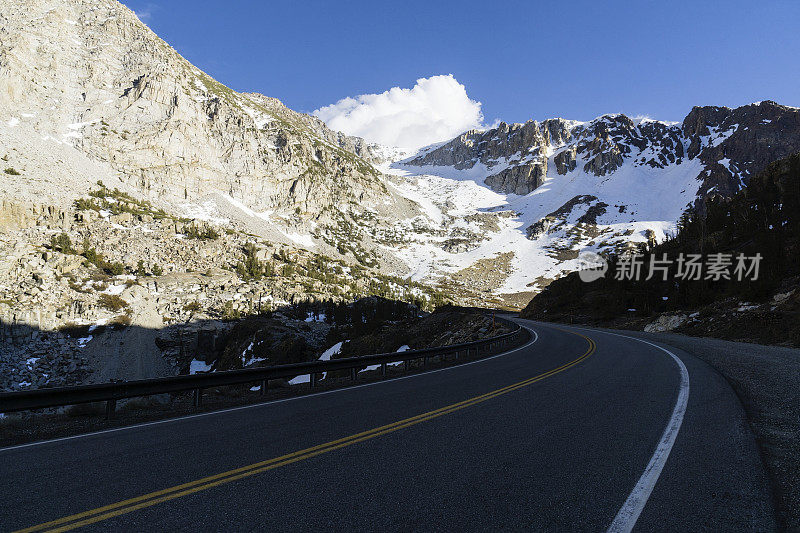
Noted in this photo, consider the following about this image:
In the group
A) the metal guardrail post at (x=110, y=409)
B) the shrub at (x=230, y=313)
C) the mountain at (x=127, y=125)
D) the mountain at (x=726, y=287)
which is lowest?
the shrub at (x=230, y=313)

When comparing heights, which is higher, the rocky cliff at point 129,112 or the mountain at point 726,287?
the rocky cliff at point 129,112

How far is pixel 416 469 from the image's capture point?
424cm

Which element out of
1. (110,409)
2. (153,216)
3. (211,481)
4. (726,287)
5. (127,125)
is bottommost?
(110,409)

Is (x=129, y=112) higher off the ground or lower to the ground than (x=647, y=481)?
higher

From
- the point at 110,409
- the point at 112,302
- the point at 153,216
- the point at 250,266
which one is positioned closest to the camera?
the point at 110,409

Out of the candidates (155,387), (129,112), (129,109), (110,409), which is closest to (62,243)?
(155,387)

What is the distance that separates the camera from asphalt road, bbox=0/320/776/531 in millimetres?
3205

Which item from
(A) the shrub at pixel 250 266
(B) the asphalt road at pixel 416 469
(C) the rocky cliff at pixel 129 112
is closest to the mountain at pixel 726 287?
(B) the asphalt road at pixel 416 469

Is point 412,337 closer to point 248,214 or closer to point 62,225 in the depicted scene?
point 62,225

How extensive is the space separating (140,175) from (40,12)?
10181 centimetres

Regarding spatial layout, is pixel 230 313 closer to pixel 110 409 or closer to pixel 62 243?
pixel 62 243

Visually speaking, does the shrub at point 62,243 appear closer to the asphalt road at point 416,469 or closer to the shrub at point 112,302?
the shrub at point 112,302

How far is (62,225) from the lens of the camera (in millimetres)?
79812

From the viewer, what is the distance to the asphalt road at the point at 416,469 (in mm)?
3205
